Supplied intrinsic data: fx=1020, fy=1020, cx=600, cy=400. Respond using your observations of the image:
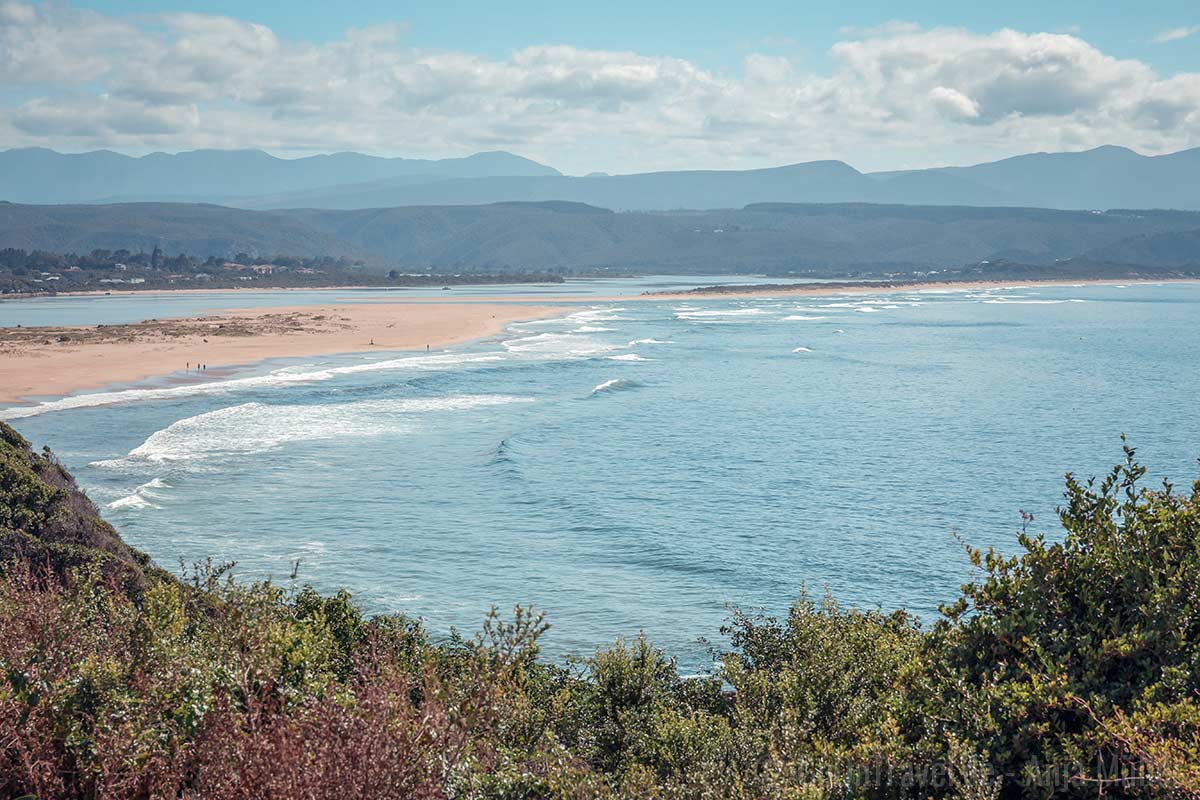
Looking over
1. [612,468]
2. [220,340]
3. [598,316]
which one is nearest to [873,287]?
[598,316]

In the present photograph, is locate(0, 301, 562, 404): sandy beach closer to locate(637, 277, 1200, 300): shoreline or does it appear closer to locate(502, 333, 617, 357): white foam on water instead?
locate(502, 333, 617, 357): white foam on water

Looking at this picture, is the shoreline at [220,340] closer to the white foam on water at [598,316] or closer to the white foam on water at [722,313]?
the white foam on water at [598,316]

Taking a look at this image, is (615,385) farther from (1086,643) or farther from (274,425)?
(1086,643)

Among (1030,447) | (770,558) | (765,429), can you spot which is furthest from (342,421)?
(1030,447)

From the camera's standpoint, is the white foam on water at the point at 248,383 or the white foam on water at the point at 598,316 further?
the white foam on water at the point at 598,316

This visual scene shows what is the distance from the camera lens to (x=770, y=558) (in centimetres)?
2008

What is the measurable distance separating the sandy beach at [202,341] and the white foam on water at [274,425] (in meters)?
9.10

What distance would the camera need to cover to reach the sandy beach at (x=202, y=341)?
44.0m

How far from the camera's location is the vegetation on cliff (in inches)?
213

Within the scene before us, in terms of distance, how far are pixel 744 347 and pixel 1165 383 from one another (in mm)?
23724

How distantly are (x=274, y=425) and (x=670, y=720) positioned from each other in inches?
1044

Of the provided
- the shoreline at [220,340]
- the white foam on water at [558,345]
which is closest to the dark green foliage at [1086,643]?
the shoreline at [220,340]

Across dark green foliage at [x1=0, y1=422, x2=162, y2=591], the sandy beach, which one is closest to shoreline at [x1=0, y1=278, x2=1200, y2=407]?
the sandy beach

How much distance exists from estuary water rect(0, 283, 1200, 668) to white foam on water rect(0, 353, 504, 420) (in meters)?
0.22
